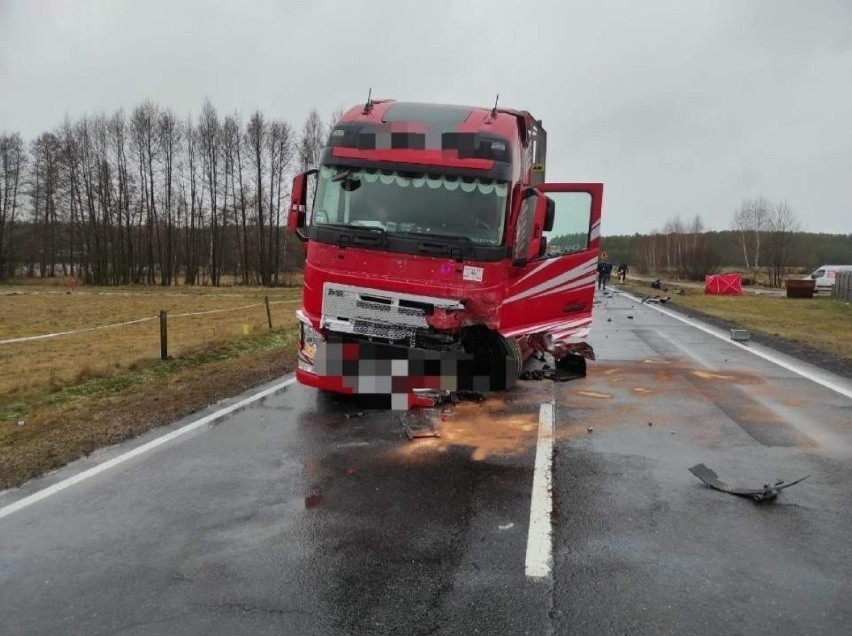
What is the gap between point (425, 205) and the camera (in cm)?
715

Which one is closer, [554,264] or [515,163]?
[515,163]

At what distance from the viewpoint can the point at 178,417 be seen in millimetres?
7312

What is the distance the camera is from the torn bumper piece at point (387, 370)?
6977 mm

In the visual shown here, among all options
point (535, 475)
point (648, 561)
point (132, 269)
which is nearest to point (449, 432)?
point (535, 475)

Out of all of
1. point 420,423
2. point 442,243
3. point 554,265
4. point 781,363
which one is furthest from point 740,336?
point 420,423

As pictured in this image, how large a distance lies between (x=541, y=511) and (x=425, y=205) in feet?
12.6

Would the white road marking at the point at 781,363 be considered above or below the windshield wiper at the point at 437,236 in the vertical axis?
below

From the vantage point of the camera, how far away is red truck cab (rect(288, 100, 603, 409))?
6910 millimetres

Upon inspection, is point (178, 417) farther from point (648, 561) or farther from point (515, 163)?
point (648, 561)

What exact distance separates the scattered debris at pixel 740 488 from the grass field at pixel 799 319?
8.26m

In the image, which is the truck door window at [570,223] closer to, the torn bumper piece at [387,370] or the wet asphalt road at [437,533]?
the torn bumper piece at [387,370]

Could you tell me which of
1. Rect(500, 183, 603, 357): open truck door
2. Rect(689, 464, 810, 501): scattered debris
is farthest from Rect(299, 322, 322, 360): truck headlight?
Rect(689, 464, 810, 501): scattered debris

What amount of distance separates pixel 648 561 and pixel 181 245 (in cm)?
6603

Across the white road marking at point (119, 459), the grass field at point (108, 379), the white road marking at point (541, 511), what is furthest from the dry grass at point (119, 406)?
the white road marking at point (541, 511)
